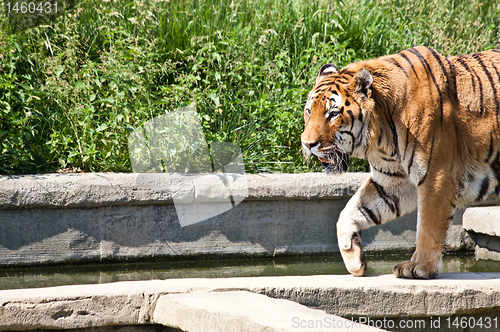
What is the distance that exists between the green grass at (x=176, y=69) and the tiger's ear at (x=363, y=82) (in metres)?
1.83

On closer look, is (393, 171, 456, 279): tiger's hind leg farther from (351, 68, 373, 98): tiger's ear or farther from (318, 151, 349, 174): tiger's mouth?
(351, 68, 373, 98): tiger's ear

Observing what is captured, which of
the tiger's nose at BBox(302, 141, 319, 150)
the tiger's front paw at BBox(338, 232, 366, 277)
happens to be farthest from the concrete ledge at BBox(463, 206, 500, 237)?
the tiger's nose at BBox(302, 141, 319, 150)

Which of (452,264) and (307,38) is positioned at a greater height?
(307,38)

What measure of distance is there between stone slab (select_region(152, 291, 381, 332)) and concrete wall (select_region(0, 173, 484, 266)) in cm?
187

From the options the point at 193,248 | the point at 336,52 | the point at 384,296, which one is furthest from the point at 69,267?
the point at 336,52

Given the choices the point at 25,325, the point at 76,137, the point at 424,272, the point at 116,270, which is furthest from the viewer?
the point at 76,137

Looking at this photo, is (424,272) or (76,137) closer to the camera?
(424,272)

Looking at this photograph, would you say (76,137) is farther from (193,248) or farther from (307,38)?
(307,38)

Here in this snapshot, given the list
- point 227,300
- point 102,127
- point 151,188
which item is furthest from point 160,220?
point 227,300

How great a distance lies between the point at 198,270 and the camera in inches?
148

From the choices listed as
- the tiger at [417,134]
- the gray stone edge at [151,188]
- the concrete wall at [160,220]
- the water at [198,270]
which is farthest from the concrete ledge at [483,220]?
the tiger at [417,134]

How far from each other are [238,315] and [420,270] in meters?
1.45

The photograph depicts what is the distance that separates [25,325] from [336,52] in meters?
4.28

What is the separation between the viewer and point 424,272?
9.44ft
